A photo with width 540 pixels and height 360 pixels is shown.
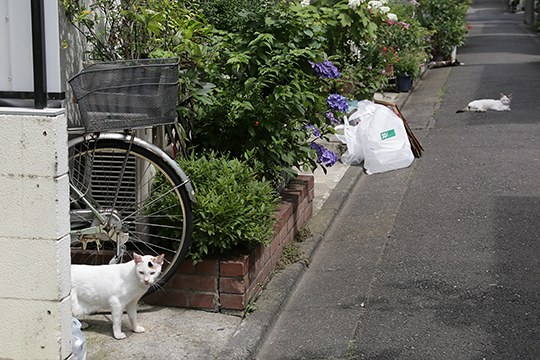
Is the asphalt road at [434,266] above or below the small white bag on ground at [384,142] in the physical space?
below

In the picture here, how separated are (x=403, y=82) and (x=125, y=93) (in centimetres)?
1118

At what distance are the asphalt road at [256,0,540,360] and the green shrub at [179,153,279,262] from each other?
2.04 feet

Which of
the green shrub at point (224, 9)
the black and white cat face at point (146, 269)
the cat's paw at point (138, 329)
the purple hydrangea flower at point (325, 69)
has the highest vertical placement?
the green shrub at point (224, 9)

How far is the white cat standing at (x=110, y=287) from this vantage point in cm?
443

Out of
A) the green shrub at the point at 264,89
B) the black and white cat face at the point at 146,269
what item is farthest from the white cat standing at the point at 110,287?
the green shrub at the point at 264,89

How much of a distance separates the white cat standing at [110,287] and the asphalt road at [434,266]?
825 millimetres

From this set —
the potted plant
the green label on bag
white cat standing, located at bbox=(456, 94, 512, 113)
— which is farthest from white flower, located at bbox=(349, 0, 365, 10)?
the potted plant

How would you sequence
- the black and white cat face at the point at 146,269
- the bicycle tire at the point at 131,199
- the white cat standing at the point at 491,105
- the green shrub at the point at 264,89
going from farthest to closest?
the white cat standing at the point at 491,105 < the green shrub at the point at 264,89 < the bicycle tire at the point at 131,199 < the black and white cat face at the point at 146,269

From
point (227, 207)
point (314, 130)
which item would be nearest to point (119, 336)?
point (227, 207)

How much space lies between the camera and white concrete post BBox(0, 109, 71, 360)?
11.5 feet

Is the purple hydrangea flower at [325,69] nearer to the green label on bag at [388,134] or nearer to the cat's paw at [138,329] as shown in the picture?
the cat's paw at [138,329]

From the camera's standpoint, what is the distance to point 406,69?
14.8m

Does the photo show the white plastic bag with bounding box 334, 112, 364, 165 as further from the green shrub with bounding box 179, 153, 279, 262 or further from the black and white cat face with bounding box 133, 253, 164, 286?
the black and white cat face with bounding box 133, 253, 164, 286

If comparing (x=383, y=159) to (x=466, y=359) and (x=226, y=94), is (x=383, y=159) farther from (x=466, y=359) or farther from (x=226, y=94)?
(x=466, y=359)
